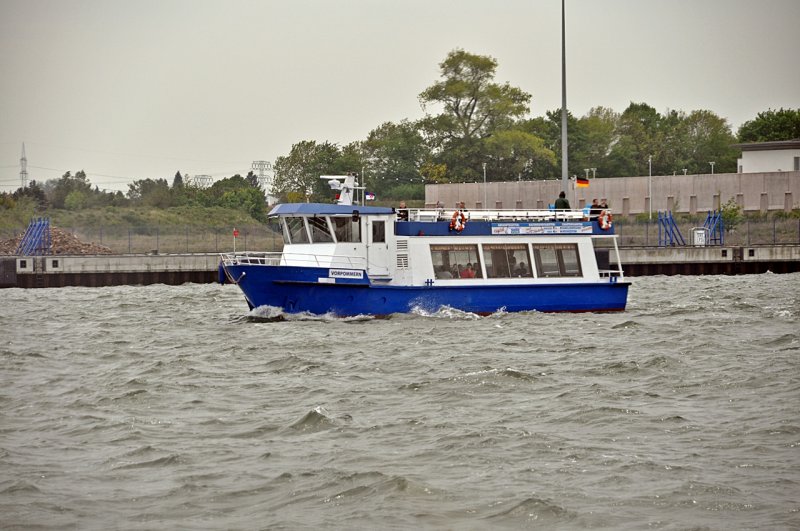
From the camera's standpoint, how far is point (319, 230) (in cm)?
3481

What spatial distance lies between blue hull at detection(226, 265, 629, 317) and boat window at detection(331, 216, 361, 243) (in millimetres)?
1934

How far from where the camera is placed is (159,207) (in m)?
104

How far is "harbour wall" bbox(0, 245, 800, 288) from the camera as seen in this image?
199 feet

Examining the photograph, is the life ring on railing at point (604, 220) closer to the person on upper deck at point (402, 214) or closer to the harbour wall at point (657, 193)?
the person on upper deck at point (402, 214)

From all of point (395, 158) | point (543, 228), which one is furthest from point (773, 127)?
point (543, 228)

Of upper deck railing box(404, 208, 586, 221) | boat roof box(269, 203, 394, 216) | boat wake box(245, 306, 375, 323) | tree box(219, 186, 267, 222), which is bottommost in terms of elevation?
boat wake box(245, 306, 375, 323)

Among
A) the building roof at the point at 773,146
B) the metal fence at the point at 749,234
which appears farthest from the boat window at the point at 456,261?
the building roof at the point at 773,146

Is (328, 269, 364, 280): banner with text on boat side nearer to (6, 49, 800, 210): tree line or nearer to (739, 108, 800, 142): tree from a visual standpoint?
(6, 49, 800, 210): tree line

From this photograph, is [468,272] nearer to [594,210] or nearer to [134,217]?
[594,210]

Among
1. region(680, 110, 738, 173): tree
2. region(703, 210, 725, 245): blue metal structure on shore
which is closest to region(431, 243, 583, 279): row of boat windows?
region(703, 210, 725, 245): blue metal structure on shore

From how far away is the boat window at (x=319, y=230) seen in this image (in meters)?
34.7

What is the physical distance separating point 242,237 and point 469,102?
123ft

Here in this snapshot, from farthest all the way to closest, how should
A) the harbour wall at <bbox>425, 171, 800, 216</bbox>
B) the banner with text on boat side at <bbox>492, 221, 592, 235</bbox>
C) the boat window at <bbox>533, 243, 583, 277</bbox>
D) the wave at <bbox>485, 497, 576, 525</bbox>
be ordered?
1. the harbour wall at <bbox>425, 171, 800, 216</bbox>
2. the boat window at <bbox>533, 243, 583, 277</bbox>
3. the banner with text on boat side at <bbox>492, 221, 592, 235</bbox>
4. the wave at <bbox>485, 497, 576, 525</bbox>

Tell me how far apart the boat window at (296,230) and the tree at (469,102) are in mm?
76749
